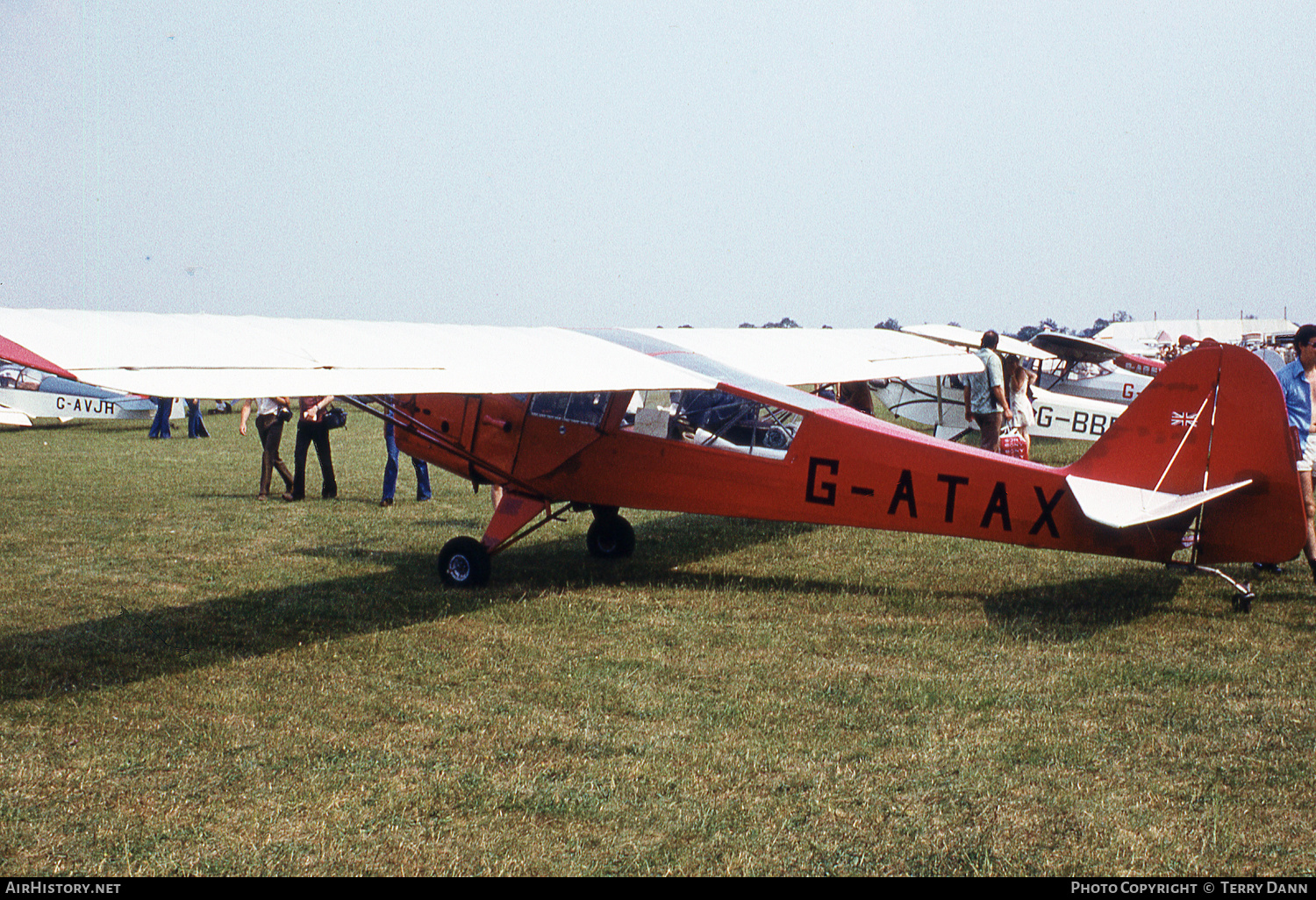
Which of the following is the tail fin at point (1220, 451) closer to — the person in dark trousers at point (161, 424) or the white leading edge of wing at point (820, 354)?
the white leading edge of wing at point (820, 354)

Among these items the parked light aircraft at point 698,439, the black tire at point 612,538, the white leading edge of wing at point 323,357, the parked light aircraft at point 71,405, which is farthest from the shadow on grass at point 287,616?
the parked light aircraft at point 71,405

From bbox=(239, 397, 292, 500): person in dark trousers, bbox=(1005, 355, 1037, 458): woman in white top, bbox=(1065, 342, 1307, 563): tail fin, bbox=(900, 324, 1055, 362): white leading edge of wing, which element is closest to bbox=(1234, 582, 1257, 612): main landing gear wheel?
bbox=(1065, 342, 1307, 563): tail fin

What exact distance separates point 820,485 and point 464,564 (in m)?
2.65

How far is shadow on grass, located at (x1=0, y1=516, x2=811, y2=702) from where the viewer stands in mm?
5672

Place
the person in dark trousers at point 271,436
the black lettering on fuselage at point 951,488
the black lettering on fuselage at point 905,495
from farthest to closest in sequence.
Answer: the person in dark trousers at point 271,436
the black lettering on fuselage at point 905,495
the black lettering on fuselage at point 951,488

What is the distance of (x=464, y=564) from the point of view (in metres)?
7.57

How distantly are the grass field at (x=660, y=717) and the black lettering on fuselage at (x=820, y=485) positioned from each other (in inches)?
27.7

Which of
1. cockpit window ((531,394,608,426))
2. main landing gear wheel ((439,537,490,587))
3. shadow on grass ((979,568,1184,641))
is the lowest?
main landing gear wheel ((439,537,490,587))

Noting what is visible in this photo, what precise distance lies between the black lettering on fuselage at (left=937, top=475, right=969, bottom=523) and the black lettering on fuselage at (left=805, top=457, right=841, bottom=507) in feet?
2.34

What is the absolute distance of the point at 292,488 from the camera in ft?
40.2

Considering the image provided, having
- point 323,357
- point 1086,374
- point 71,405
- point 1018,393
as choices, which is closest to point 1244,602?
point 323,357

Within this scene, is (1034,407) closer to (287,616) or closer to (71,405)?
(287,616)

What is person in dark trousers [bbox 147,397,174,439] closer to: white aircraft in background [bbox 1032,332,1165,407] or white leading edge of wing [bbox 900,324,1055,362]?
white leading edge of wing [bbox 900,324,1055,362]

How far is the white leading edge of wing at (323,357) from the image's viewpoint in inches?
197
